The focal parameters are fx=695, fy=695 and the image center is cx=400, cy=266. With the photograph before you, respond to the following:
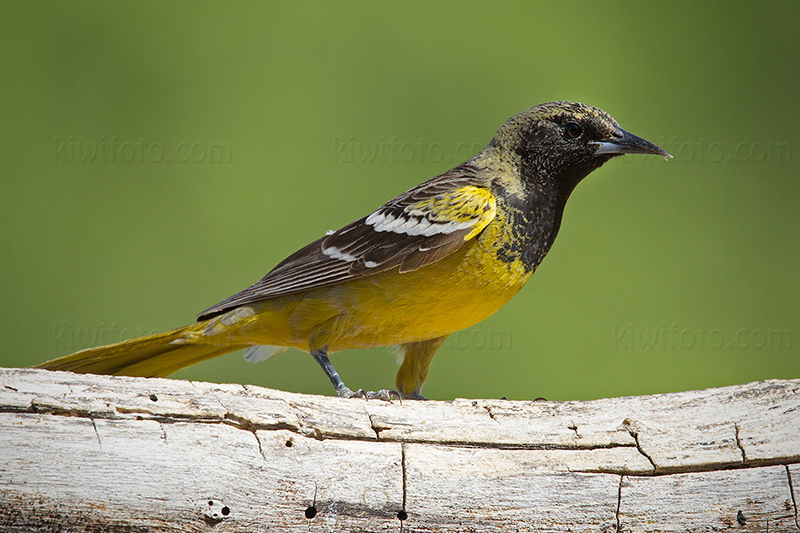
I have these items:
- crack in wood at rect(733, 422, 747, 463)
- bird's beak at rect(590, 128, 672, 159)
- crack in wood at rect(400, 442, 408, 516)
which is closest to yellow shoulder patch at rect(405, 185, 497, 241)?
bird's beak at rect(590, 128, 672, 159)

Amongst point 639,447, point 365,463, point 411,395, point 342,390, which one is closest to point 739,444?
point 639,447

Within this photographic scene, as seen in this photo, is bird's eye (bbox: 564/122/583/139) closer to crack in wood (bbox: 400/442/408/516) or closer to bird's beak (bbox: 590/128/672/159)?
bird's beak (bbox: 590/128/672/159)

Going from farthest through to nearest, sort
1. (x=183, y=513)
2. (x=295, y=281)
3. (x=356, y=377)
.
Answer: (x=356, y=377), (x=295, y=281), (x=183, y=513)

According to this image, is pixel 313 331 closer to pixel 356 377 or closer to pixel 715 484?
pixel 356 377

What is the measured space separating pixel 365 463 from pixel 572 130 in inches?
93.4

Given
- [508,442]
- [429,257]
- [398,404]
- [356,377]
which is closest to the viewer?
[508,442]

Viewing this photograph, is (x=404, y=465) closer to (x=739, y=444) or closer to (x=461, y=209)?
(x=739, y=444)

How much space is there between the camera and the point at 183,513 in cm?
260

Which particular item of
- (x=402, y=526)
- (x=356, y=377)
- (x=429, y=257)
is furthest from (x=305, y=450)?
(x=356, y=377)

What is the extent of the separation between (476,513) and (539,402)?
735 mm

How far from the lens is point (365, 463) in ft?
9.41

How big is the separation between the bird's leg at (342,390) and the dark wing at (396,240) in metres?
0.41

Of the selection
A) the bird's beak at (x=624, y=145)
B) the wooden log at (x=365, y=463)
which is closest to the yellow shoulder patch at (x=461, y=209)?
the bird's beak at (x=624, y=145)

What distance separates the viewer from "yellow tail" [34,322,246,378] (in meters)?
3.74
